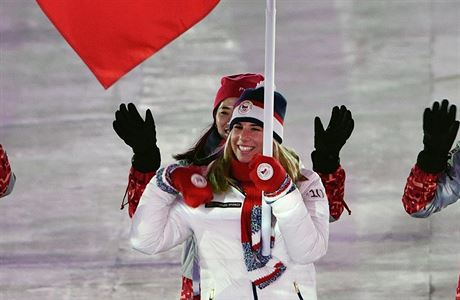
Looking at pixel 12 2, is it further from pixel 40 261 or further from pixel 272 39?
pixel 272 39

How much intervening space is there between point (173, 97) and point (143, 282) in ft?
3.81

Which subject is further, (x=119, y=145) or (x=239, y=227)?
(x=119, y=145)

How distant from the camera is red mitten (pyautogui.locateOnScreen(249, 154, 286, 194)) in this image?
5.02 m

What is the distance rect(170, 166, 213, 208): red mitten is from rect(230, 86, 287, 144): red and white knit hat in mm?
250

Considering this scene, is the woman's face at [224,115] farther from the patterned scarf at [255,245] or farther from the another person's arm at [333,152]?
the patterned scarf at [255,245]

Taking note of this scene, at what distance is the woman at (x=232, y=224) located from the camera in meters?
5.20

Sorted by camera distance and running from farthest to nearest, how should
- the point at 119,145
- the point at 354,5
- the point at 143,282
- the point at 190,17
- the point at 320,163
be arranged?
the point at 354,5 < the point at 119,145 < the point at 143,282 < the point at 320,163 < the point at 190,17

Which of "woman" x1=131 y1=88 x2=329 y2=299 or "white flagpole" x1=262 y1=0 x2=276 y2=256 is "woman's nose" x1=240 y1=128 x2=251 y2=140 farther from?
"white flagpole" x1=262 y1=0 x2=276 y2=256

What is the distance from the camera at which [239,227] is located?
522 cm

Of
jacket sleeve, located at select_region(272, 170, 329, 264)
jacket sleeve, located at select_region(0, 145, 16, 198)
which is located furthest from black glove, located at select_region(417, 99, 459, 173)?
jacket sleeve, located at select_region(0, 145, 16, 198)

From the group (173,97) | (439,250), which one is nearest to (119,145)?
(173,97)

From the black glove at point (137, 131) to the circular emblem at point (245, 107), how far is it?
0.93 feet

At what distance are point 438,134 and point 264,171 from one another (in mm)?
592

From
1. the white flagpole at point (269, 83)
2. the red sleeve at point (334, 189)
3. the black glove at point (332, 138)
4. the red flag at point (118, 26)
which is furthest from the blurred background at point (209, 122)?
the red flag at point (118, 26)
